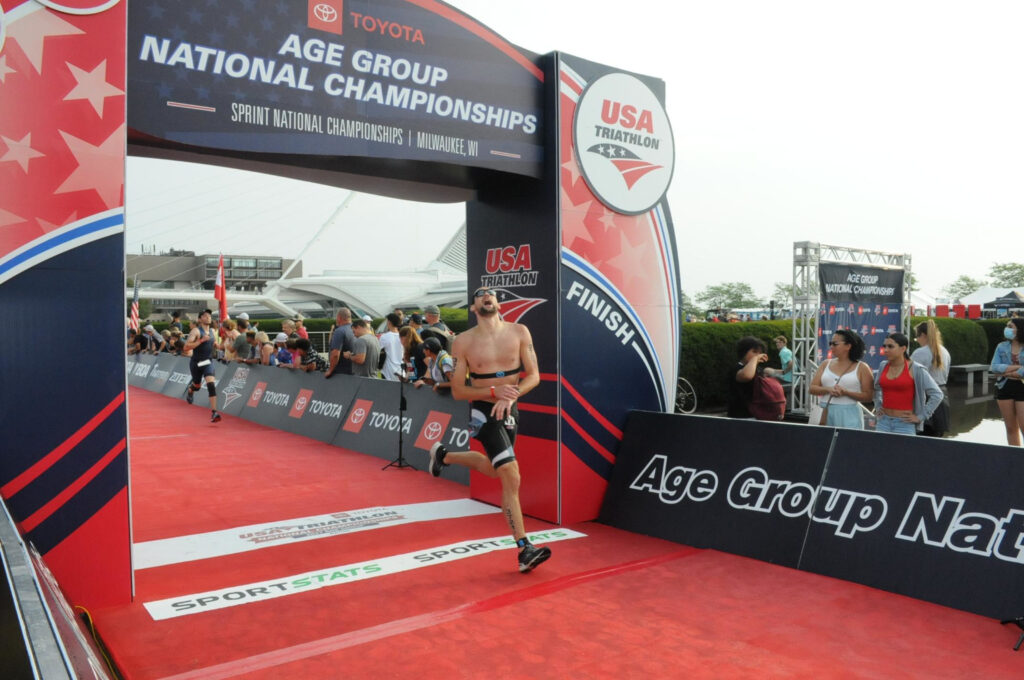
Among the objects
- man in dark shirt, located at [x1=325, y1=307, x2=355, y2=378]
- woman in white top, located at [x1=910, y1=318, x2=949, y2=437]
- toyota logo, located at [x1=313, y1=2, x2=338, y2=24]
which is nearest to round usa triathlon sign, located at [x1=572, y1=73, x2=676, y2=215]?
toyota logo, located at [x1=313, y1=2, x2=338, y2=24]

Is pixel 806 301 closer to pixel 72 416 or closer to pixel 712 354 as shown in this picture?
pixel 712 354

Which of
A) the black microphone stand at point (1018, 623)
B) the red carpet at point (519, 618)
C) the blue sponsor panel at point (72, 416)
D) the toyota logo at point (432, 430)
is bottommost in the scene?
the red carpet at point (519, 618)

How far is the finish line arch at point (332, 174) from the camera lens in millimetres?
4035

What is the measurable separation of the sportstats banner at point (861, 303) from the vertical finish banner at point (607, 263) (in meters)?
8.70

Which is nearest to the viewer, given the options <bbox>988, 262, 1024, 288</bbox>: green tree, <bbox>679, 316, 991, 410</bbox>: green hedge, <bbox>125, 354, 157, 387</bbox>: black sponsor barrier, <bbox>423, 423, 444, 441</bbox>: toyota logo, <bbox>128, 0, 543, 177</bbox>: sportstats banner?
<bbox>128, 0, 543, 177</bbox>: sportstats banner

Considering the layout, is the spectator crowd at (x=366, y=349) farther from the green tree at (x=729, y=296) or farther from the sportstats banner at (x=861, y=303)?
the green tree at (x=729, y=296)

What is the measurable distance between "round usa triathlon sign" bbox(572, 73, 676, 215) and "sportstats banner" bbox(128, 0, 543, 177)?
0.42 metres

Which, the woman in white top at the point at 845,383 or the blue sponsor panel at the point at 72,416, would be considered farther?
the woman in white top at the point at 845,383

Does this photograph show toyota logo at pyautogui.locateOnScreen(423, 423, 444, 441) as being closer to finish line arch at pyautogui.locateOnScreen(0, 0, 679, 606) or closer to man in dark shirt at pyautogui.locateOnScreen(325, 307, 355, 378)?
finish line arch at pyautogui.locateOnScreen(0, 0, 679, 606)

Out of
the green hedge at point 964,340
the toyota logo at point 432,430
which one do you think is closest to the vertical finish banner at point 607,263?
the toyota logo at point 432,430

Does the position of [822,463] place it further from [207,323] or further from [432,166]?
[207,323]


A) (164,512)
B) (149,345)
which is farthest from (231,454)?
(149,345)

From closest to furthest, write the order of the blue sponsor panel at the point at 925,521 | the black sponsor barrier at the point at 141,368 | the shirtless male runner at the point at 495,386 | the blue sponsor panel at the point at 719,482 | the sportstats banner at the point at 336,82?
the blue sponsor panel at the point at 925,521, the sportstats banner at the point at 336,82, the shirtless male runner at the point at 495,386, the blue sponsor panel at the point at 719,482, the black sponsor barrier at the point at 141,368

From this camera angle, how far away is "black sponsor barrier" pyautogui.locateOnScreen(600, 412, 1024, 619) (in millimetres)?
4352
